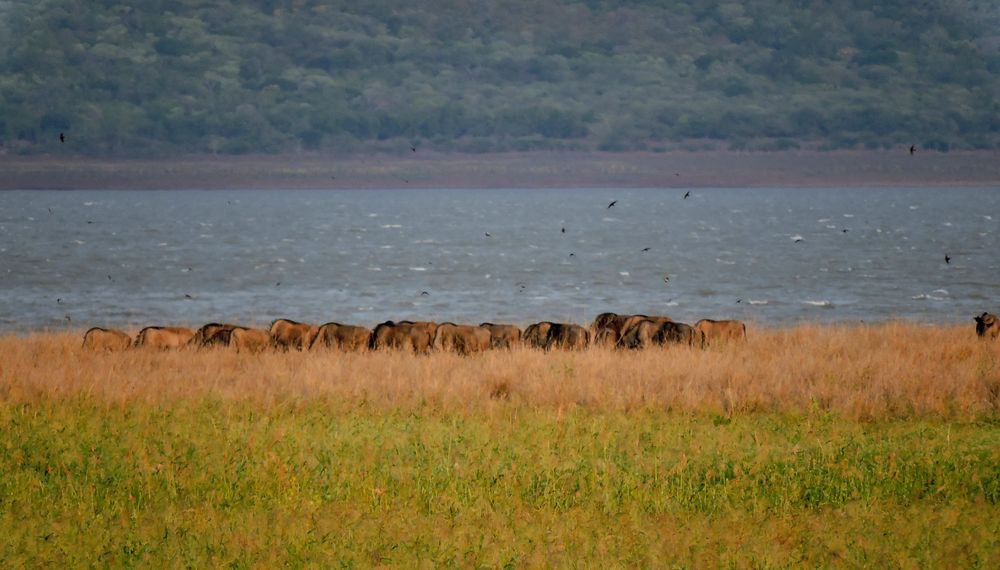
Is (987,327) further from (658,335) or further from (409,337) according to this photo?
(409,337)

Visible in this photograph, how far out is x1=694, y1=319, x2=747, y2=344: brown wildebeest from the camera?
2469 cm

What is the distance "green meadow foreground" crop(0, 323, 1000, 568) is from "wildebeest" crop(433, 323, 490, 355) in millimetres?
1997

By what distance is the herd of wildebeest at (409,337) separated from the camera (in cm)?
2369

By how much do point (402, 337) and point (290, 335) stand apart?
2210 millimetres

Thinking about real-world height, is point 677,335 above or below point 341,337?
above

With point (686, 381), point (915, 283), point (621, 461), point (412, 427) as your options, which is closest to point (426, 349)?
point (686, 381)

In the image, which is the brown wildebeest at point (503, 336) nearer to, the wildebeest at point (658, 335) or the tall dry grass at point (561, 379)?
the tall dry grass at point (561, 379)

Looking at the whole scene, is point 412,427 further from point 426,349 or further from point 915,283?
point 915,283

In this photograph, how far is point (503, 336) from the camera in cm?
Answer: 2427

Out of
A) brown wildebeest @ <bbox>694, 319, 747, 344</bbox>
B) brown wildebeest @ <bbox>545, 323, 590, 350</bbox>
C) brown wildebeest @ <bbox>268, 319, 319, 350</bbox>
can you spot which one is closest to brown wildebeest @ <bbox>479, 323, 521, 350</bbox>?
brown wildebeest @ <bbox>545, 323, 590, 350</bbox>

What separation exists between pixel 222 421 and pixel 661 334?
11008 mm

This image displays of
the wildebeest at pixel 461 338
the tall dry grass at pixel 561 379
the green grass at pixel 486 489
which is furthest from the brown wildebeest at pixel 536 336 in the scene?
the green grass at pixel 486 489

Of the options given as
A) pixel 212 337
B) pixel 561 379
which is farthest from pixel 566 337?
pixel 212 337

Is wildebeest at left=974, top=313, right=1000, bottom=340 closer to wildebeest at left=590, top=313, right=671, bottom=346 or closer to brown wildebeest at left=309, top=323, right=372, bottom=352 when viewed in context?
wildebeest at left=590, top=313, right=671, bottom=346
